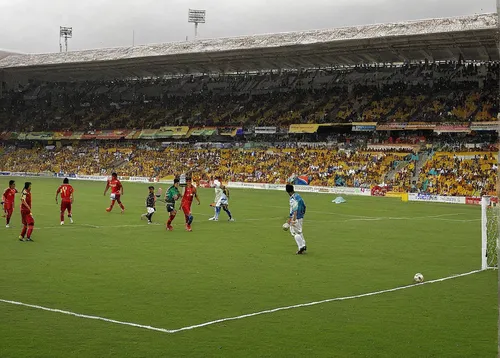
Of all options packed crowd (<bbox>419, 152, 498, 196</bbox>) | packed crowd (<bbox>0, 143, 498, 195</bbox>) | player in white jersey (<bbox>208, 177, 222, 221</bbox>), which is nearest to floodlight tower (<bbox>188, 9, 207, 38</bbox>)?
packed crowd (<bbox>0, 143, 498, 195</bbox>)

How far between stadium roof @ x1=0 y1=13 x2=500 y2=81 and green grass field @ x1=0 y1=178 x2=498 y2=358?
2624 cm

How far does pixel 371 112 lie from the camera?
6141cm

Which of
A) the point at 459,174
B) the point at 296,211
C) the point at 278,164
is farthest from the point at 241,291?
the point at 278,164

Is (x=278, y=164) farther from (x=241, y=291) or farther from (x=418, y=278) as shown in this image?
(x=241, y=291)

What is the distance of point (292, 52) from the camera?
57344 mm

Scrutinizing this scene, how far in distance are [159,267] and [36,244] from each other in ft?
19.3

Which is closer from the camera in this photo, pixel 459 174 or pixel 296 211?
pixel 296 211

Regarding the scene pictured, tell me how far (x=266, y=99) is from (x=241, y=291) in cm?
5771

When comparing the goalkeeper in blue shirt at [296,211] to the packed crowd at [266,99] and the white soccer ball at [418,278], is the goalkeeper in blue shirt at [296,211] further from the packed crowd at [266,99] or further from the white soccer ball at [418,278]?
the packed crowd at [266,99]

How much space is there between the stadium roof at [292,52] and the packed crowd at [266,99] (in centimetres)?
321

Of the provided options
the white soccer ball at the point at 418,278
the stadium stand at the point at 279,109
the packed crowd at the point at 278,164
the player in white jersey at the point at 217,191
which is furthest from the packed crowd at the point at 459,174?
the white soccer ball at the point at 418,278

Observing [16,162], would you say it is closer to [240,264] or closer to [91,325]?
[240,264]

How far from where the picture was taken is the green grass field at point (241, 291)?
1006 centimetres

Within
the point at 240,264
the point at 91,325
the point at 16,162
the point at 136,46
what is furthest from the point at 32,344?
the point at 16,162
